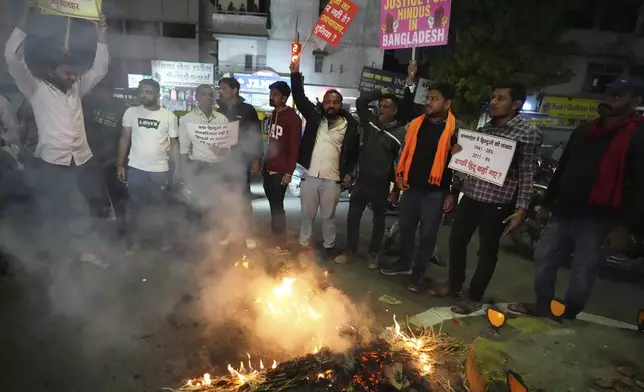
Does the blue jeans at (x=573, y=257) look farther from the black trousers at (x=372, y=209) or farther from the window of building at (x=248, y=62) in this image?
the window of building at (x=248, y=62)

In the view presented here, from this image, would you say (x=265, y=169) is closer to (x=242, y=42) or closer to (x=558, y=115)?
(x=242, y=42)

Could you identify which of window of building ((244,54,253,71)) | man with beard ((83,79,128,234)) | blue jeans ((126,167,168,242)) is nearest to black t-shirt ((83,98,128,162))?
man with beard ((83,79,128,234))

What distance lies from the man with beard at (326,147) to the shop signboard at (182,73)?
676 inches

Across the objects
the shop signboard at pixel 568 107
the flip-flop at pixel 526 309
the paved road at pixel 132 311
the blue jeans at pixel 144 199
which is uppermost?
the shop signboard at pixel 568 107

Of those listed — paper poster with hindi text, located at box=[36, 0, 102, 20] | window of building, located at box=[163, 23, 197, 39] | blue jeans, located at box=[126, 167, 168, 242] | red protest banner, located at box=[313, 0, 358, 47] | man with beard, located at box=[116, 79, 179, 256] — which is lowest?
blue jeans, located at box=[126, 167, 168, 242]

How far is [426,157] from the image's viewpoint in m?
4.41

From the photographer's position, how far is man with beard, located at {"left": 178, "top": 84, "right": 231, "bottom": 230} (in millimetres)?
A: 5270

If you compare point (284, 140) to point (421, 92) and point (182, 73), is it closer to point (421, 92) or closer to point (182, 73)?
point (421, 92)

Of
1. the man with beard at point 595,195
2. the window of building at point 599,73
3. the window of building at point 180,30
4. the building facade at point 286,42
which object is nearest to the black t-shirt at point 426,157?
the man with beard at point 595,195

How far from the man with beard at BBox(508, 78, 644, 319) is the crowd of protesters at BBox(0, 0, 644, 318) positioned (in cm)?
1

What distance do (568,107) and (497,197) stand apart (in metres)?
19.7

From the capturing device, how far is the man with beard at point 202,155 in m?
5.27

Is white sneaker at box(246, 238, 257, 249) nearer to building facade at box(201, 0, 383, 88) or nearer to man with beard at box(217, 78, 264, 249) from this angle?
man with beard at box(217, 78, 264, 249)

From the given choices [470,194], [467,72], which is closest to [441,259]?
[470,194]
